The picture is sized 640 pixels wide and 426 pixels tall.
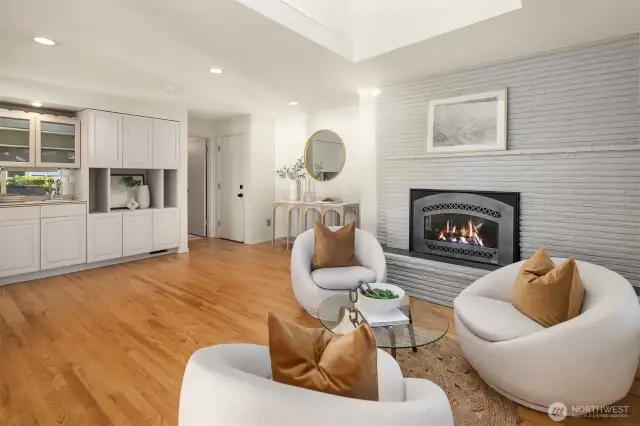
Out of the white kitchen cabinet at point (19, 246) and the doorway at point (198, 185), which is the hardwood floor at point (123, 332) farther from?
the doorway at point (198, 185)

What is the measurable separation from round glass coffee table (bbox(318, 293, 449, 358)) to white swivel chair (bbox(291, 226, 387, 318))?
0.52 meters

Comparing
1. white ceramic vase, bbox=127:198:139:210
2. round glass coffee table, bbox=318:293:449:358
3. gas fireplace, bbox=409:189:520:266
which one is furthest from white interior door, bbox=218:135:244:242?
round glass coffee table, bbox=318:293:449:358

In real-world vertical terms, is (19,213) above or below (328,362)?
above

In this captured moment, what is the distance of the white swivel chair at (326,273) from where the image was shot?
299 centimetres

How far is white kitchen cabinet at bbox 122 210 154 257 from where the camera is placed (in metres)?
5.04

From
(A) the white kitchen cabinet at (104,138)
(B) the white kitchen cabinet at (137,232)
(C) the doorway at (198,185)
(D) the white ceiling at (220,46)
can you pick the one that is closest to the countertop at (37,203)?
(A) the white kitchen cabinet at (104,138)

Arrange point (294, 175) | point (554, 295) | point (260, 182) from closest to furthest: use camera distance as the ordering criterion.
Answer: point (554, 295) < point (294, 175) < point (260, 182)

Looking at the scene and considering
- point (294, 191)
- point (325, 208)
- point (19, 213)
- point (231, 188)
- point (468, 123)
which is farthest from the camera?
point (231, 188)

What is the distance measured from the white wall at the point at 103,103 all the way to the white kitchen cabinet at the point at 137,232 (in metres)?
0.53

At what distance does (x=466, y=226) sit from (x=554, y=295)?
182 centimetres

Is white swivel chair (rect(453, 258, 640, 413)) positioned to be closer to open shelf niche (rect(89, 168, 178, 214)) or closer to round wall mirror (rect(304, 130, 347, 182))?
round wall mirror (rect(304, 130, 347, 182))

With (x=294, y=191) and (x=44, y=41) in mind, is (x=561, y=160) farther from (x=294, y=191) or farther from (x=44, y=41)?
(x=44, y=41)

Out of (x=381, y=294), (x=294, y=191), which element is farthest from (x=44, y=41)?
(x=294, y=191)

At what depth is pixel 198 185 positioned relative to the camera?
724 centimetres
